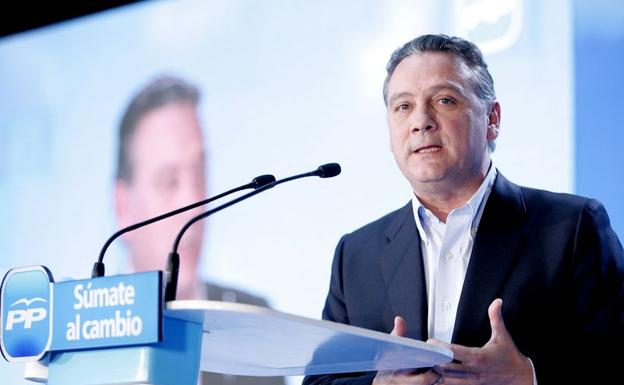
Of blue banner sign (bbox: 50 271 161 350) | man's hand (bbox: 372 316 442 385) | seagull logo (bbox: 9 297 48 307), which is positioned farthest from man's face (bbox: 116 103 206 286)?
blue banner sign (bbox: 50 271 161 350)

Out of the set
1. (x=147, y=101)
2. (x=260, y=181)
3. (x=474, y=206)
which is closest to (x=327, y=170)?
(x=260, y=181)

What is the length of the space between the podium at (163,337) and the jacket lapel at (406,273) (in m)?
0.62

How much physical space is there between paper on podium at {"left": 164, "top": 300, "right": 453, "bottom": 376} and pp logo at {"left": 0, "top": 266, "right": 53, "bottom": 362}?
1.04 feet

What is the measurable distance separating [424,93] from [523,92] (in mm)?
476

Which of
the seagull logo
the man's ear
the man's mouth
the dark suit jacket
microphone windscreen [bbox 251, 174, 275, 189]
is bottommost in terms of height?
the seagull logo

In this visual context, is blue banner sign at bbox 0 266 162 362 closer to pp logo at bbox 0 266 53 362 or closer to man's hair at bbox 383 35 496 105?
pp logo at bbox 0 266 53 362

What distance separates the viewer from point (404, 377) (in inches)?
87.2

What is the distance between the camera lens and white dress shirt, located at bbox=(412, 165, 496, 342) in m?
2.78

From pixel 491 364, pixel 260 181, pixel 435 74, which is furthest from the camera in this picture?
pixel 435 74

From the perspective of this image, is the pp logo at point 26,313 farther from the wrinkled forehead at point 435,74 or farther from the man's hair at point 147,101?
the man's hair at point 147,101

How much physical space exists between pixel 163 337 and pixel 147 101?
8.69 ft

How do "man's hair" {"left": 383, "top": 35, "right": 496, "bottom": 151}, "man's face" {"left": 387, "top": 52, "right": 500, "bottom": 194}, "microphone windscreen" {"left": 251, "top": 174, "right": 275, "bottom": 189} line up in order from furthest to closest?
"man's hair" {"left": 383, "top": 35, "right": 496, "bottom": 151} → "man's face" {"left": 387, "top": 52, "right": 500, "bottom": 194} → "microphone windscreen" {"left": 251, "top": 174, "right": 275, "bottom": 189}

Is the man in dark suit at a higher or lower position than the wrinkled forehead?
lower

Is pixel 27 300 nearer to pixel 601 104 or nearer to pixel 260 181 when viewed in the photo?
pixel 260 181
